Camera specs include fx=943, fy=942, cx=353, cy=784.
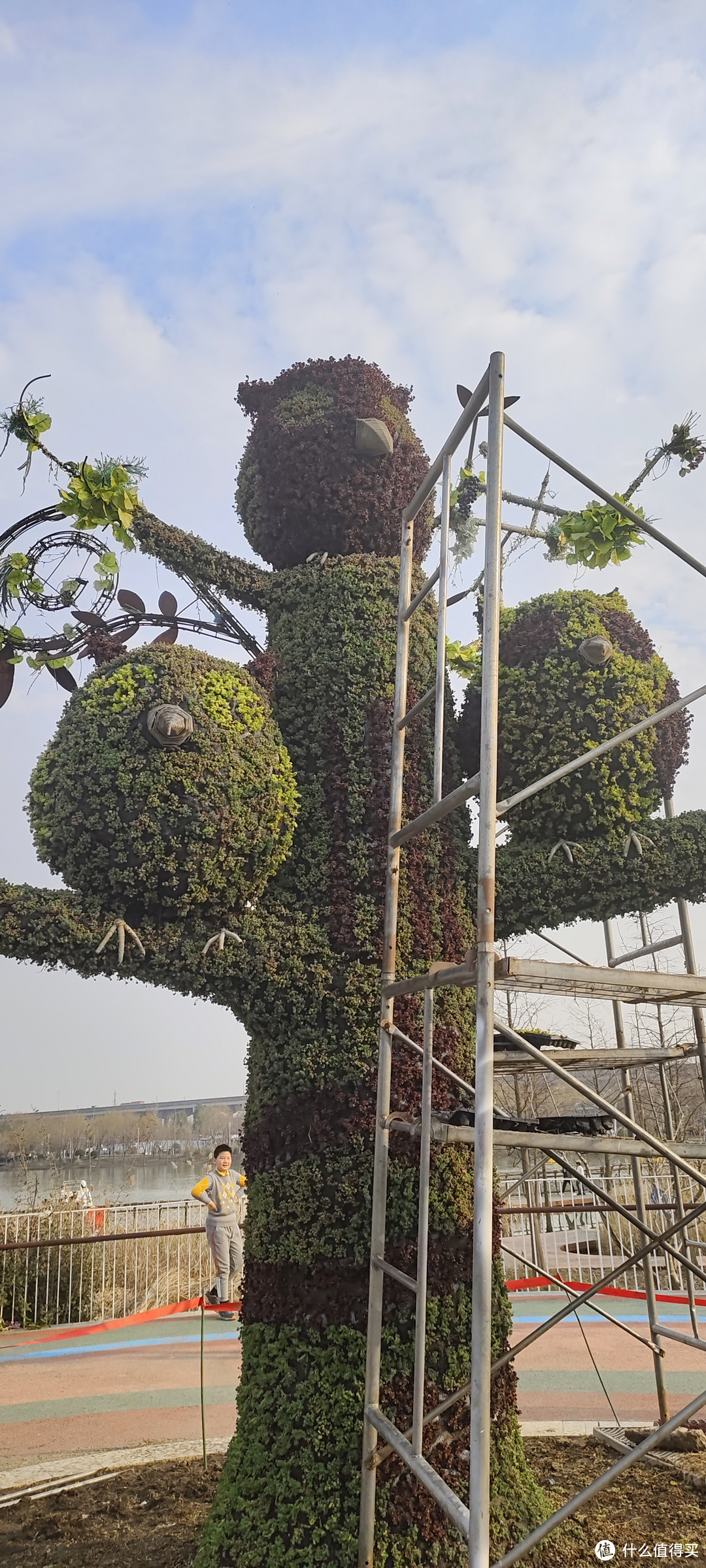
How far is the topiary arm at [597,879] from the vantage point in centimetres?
482

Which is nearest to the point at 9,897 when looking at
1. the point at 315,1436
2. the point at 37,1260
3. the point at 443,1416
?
the point at 315,1436

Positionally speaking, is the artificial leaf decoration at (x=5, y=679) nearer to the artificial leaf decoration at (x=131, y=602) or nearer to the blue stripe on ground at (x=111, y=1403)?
the artificial leaf decoration at (x=131, y=602)

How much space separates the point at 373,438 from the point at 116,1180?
3109cm

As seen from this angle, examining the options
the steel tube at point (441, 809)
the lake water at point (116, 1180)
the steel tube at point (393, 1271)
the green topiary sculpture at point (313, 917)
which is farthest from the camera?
the lake water at point (116, 1180)

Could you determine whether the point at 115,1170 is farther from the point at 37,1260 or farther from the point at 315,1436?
the point at 315,1436

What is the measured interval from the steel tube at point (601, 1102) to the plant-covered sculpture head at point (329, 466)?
3.49 m

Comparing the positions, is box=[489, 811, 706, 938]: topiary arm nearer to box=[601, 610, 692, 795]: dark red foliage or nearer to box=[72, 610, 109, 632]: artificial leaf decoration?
box=[601, 610, 692, 795]: dark red foliage

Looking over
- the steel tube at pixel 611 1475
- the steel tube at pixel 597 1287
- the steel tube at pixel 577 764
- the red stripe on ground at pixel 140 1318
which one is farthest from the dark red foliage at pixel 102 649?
the red stripe on ground at pixel 140 1318

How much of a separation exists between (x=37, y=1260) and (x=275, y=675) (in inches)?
289

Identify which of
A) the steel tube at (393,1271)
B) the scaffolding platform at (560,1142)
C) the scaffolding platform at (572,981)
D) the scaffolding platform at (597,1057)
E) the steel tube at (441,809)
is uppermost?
the steel tube at (441,809)

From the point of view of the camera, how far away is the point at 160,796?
4.23m

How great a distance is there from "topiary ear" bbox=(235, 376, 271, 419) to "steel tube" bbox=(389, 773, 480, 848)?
3.14 meters

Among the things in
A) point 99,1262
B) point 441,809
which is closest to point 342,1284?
point 441,809

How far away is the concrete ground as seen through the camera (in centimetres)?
626
